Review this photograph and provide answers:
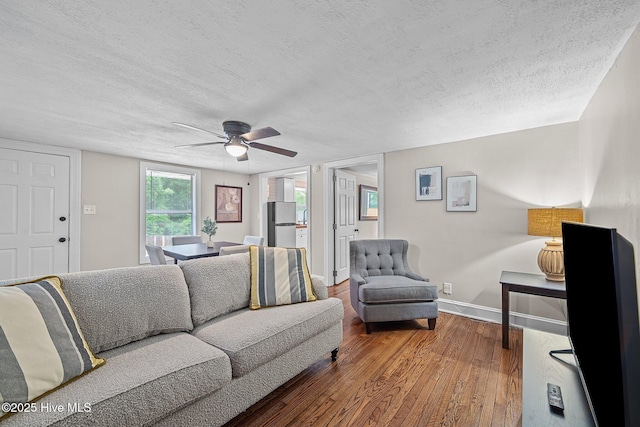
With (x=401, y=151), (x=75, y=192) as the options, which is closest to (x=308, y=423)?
(x=401, y=151)

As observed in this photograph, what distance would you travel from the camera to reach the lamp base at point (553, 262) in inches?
92.1

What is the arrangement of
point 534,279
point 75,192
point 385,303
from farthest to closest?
point 75,192 < point 385,303 < point 534,279

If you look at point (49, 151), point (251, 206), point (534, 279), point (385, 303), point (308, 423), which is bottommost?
point (308, 423)

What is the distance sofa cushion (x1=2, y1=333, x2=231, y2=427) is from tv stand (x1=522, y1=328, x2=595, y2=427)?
4.44ft

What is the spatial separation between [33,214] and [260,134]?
3218 millimetres

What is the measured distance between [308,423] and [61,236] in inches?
154

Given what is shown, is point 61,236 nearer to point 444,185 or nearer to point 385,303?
point 385,303

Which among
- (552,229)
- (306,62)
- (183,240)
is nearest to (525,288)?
(552,229)

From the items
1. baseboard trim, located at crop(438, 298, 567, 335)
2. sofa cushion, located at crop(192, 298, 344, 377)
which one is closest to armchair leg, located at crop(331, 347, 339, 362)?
sofa cushion, located at crop(192, 298, 344, 377)

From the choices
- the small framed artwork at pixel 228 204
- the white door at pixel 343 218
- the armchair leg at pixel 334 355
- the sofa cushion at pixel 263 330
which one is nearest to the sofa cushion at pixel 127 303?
the sofa cushion at pixel 263 330

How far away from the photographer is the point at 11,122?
2.59 meters

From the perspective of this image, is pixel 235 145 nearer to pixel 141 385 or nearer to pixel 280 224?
pixel 141 385

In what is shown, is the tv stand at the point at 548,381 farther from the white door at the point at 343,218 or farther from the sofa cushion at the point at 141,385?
the white door at the point at 343,218

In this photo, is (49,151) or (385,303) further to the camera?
(49,151)
